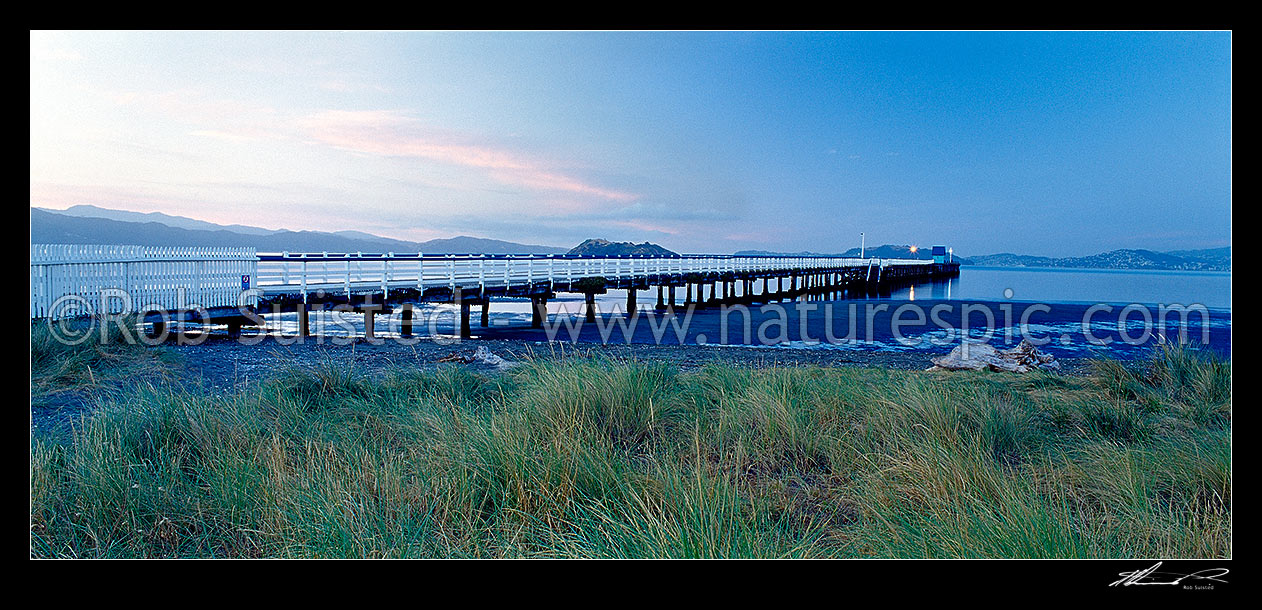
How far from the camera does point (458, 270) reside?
19234 millimetres

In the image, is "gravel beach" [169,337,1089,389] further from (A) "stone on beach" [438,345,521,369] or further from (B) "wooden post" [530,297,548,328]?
(B) "wooden post" [530,297,548,328]

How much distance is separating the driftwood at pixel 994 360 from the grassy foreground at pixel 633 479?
→ 465 centimetres

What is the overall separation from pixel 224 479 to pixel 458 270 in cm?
1609

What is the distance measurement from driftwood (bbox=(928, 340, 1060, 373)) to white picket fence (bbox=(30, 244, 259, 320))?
13.5 meters

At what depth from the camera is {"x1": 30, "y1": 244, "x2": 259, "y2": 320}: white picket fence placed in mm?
10836

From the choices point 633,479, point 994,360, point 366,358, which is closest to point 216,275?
point 366,358

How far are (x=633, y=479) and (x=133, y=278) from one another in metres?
12.5

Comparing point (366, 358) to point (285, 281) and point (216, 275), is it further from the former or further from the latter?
point (285, 281)

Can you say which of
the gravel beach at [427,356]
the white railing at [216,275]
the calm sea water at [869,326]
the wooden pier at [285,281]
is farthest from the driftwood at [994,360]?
the wooden pier at [285,281]

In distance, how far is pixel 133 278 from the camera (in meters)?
12.1
